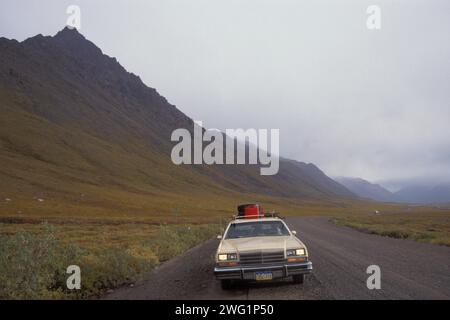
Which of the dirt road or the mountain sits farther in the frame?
the mountain

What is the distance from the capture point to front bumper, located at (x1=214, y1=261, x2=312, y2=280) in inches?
404

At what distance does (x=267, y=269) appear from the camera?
10.3m

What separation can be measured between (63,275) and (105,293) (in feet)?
3.69

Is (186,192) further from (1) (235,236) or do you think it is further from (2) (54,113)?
(1) (235,236)

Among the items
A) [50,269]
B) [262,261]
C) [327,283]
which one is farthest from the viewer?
[50,269]

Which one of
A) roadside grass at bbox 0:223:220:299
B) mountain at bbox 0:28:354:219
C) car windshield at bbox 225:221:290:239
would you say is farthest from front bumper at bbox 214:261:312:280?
mountain at bbox 0:28:354:219

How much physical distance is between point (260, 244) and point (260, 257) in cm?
41

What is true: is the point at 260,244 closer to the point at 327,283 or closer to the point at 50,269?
the point at 327,283

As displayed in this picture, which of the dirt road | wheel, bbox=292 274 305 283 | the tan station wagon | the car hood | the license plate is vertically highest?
the car hood

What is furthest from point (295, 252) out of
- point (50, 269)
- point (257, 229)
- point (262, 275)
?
point (50, 269)

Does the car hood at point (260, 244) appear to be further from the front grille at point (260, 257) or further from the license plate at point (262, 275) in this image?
the license plate at point (262, 275)

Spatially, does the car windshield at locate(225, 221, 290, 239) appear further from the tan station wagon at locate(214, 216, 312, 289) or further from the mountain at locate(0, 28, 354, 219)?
the mountain at locate(0, 28, 354, 219)

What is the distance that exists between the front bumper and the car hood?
0.43 m

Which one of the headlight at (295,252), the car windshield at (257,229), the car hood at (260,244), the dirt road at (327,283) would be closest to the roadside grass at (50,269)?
the dirt road at (327,283)
